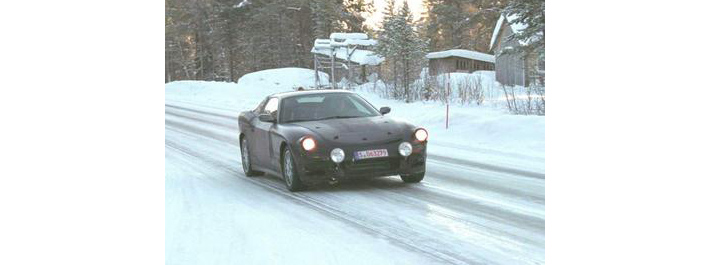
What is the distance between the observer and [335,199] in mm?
8641

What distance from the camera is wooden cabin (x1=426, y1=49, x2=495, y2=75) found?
47.7 meters

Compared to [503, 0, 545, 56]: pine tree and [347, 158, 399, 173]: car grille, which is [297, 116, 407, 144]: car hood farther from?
[503, 0, 545, 56]: pine tree

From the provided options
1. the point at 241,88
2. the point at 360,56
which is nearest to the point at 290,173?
the point at 241,88

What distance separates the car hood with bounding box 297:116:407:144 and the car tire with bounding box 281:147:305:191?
359mm

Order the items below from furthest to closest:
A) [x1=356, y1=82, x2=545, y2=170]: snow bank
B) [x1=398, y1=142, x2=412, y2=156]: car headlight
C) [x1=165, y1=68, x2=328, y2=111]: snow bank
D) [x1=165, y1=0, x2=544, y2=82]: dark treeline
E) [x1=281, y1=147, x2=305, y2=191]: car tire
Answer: [x1=165, y1=68, x2=328, y2=111]: snow bank, [x1=165, y1=0, x2=544, y2=82]: dark treeline, [x1=356, y1=82, x2=545, y2=170]: snow bank, [x1=281, y1=147, x2=305, y2=191]: car tire, [x1=398, y1=142, x2=412, y2=156]: car headlight

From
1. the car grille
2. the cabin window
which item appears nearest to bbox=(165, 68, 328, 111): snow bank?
the cabin window

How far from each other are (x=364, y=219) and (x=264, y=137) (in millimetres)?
3099

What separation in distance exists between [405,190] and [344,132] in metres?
0.84

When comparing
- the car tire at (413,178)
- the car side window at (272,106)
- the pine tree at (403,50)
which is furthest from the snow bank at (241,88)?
the car tire at (413,178)
